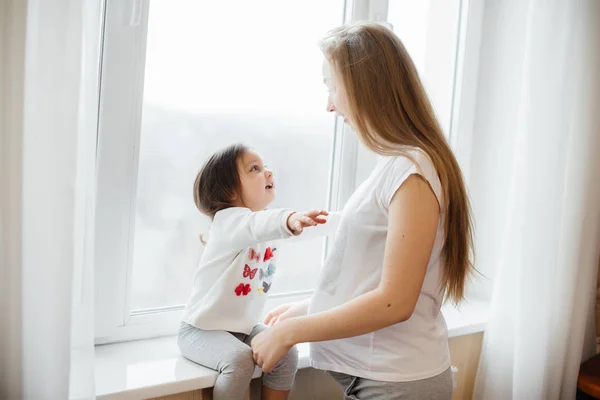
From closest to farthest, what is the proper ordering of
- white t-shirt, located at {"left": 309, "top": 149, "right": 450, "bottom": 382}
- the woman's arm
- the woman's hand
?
1. the woman's arm
2. white t-shirt, located at {"left": 309, "top": 149, "right": 450, "bottom": 382}
3. the woman's hand

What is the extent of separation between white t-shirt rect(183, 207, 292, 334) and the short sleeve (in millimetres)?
270

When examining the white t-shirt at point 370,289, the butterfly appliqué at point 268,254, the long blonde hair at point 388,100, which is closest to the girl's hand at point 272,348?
the white t-shirt at point 370,289

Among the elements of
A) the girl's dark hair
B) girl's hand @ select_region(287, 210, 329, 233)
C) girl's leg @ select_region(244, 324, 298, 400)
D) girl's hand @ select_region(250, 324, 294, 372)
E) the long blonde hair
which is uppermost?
the long blonde hair

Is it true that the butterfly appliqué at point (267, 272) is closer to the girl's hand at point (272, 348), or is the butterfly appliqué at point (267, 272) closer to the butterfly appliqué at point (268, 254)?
the butterfly appliqué at point (268, 254)

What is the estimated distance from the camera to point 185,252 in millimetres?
1550

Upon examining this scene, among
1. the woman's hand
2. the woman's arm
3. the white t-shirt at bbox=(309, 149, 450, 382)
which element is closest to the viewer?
the woman's arm

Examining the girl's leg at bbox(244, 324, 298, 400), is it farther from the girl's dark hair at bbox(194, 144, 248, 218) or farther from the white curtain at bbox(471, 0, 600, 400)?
the white curtain at bbox(471, 0, 600, 400)

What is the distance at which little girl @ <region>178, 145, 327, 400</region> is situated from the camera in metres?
1.24

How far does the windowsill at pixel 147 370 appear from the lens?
3.94 ft

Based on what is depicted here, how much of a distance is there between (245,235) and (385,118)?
38cm

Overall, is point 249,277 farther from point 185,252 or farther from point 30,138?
point 30,138

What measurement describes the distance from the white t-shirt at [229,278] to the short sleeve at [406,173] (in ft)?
0.89

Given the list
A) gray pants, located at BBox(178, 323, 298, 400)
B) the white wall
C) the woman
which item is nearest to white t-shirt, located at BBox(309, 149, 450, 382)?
the woman

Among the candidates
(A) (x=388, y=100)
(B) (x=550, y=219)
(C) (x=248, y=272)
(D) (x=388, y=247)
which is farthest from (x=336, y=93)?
(B) (x=550, y=219)
